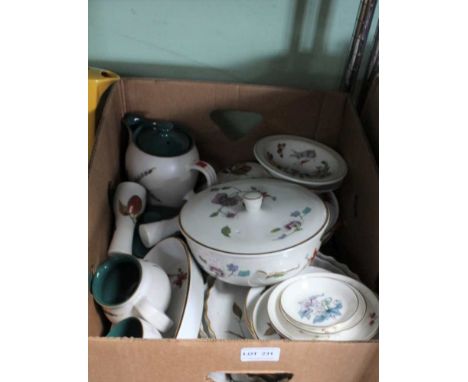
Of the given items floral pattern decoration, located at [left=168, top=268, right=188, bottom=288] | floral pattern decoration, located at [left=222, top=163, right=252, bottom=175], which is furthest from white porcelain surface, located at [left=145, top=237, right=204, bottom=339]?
floral pattern decoration, located at [left=222, top=163, right=252, bottom=175]

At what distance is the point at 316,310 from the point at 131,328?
261 mm

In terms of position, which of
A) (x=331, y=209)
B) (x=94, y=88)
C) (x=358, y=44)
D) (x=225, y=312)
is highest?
(x=358, y=44)

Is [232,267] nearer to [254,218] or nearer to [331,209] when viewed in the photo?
[254,218]

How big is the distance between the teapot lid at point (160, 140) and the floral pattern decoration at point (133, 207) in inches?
3.8

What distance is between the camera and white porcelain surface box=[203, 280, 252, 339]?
2.25 feet

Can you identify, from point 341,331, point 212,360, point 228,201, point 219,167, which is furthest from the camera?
point 219,167

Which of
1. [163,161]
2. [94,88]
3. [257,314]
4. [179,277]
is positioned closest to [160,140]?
[163,161]

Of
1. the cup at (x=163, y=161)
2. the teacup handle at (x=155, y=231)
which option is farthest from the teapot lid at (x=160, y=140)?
the teacup handle at (x=155, y=231)

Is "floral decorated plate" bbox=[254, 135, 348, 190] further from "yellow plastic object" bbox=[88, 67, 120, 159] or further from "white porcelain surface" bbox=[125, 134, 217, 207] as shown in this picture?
"yellow plastic object" bbox=[88, 67, 120, 159]

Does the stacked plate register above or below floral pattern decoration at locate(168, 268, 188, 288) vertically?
above

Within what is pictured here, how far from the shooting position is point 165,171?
2.74 ft

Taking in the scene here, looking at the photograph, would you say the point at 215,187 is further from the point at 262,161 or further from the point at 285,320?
the point at 285,320

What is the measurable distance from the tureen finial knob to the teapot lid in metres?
0.24

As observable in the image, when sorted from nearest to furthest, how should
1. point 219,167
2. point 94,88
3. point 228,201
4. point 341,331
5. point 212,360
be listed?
point 212,360, point 341,331, point 228,201, point 94,88, point 219,167
